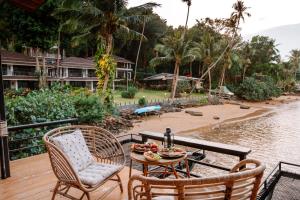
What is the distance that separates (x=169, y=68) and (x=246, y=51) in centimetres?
1260

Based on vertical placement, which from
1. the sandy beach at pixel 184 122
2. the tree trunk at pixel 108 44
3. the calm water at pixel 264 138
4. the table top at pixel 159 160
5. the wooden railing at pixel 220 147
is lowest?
the calm water at pixel 264 138

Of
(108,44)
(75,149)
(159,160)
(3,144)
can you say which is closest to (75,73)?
(108,44)

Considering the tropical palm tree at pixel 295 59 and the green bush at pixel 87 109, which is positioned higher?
→ the tropical palm tree at pixel 295 59

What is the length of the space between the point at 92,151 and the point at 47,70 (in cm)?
3023

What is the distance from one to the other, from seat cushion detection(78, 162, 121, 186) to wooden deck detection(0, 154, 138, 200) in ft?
1.34

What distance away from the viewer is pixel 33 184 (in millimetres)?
3953

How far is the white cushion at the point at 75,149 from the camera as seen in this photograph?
3391 mm

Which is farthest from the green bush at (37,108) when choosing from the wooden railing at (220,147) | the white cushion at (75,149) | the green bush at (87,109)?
the wooden railing at (220,147)

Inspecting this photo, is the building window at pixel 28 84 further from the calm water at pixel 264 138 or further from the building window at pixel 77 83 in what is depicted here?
the calm water at pixel 264 138

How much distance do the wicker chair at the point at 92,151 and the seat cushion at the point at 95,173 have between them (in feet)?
0.12

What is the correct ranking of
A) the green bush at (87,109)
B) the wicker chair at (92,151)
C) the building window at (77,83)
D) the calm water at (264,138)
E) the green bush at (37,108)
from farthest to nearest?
the building window at (77,83), the green bush at (87,109), the calm water at (264,138), the green bush at (37,108), the wicker chair at (92,151)

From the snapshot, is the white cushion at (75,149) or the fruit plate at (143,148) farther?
the fruit plate at (143,148)

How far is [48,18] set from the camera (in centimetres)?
2558

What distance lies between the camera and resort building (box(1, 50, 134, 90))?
27922 mm
